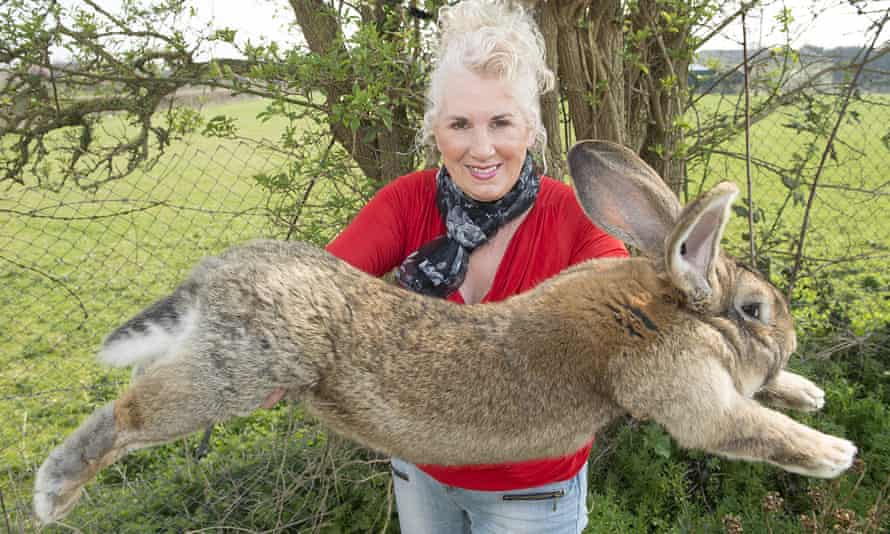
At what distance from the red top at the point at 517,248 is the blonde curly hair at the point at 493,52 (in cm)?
36

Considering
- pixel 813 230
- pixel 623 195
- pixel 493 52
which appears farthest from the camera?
pixel 813 230

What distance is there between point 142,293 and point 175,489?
10.1 feet

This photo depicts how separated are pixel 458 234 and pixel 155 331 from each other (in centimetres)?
109

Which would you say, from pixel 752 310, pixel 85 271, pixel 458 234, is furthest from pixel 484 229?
pixel 85 271

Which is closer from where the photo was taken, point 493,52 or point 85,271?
point 493,52

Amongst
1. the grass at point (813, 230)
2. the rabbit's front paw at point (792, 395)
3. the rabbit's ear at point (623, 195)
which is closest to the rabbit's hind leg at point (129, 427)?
the rabbit's ear at point (623, 195)

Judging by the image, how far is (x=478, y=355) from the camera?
197 cm

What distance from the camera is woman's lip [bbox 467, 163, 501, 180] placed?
2.46m

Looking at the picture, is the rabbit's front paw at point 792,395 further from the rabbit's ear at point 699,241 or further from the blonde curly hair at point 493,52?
the blonde curly hair at point 493,52

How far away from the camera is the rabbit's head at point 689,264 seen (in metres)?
2.08

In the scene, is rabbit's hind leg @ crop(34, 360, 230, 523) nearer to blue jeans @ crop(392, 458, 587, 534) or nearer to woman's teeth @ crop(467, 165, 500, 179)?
blue jeans @ crop(392, 458, 587, 534)

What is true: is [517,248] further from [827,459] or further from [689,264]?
[827,459]

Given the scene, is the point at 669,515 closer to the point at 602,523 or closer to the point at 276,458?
the point at 602,523

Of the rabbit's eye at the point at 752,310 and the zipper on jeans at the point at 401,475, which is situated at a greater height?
the rabbit's eye at the point at 752,310
